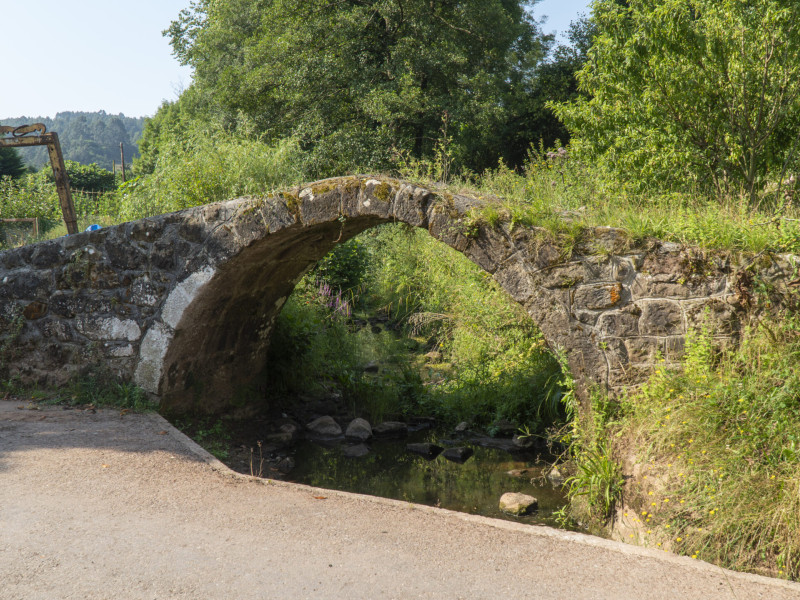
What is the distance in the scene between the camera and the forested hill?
76.6m

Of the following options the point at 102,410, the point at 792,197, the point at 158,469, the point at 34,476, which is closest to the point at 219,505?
the point at 158,469

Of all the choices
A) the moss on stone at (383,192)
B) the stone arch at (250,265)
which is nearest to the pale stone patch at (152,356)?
the stone arch at (250,265)

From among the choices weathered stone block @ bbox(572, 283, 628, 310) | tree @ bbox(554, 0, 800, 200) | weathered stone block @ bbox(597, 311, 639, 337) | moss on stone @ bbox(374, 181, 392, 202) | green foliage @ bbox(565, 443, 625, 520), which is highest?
tree @ bbox(554, 0, 800, 200)

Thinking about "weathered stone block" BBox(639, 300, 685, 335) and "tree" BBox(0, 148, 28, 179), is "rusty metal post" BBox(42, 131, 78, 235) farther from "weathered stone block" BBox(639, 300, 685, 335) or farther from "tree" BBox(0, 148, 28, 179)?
"tree" BBox(0, 148, 28, 179)

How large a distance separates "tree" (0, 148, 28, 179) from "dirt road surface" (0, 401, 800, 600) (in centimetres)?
3022

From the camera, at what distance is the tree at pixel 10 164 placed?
2998cm

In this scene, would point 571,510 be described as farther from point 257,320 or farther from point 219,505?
point 257,320

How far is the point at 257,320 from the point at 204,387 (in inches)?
37.2

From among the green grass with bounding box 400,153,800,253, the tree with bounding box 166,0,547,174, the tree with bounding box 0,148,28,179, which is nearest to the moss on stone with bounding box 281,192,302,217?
the green grass with bounding box 400,153,800,253

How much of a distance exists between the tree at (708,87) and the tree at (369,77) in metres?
7.58

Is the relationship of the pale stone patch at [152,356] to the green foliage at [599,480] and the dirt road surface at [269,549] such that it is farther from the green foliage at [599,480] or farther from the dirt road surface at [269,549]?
the green foliage at [599,480]

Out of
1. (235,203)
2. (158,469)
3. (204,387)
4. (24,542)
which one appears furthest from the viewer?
(204,387)

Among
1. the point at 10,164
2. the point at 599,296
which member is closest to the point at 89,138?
the point at 10,164

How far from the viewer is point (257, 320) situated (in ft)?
24.5
